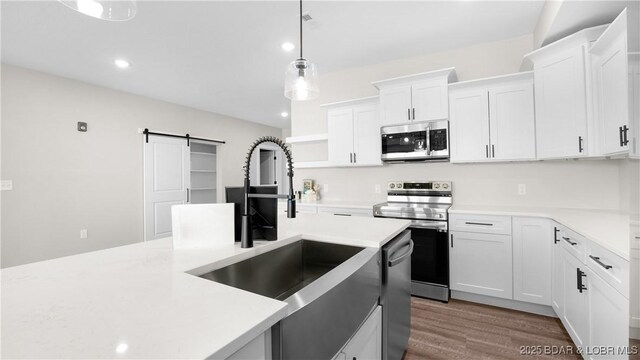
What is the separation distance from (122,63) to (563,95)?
188 inches

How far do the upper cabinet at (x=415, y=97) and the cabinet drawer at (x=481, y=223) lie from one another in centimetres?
111

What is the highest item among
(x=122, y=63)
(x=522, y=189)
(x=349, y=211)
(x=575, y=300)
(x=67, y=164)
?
(x=122, y=63)

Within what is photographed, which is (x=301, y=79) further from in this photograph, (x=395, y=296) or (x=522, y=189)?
(x=522, y=189)

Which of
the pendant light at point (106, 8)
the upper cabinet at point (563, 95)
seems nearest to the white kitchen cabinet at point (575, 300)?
the upper cabinet at point (563, 95)

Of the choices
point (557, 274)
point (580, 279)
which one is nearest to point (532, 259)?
point (557, 274)

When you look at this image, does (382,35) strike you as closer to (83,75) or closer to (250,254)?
(250,254)

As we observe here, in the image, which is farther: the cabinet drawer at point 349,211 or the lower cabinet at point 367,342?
the cabinet drawer at point 349,211

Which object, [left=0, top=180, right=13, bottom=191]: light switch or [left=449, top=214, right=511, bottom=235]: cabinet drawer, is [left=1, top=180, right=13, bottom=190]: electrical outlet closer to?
[left=0, top=180, right=13, bottom=191]: light switch

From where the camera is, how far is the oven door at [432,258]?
2791mm

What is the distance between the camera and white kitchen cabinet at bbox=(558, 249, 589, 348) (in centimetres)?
172

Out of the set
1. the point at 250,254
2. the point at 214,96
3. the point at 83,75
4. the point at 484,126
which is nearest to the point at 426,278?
the point at 484,126

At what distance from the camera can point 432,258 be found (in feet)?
9.22

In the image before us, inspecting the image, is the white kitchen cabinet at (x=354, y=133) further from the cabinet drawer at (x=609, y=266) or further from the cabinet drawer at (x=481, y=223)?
the cabinet drawer at (x=609, y=266)

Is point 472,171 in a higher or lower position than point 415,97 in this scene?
lower
